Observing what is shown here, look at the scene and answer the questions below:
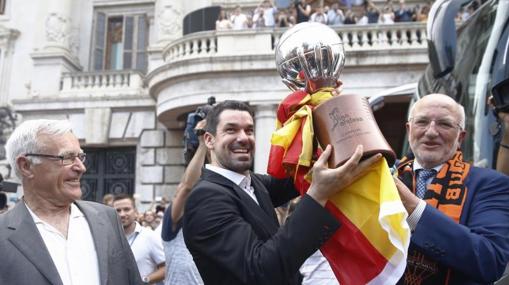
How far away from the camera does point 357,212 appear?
1.92 metres

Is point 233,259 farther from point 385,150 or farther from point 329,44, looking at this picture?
point 329,44

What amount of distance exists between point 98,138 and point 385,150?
616 inches

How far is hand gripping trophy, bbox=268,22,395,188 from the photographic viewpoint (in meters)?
1.86

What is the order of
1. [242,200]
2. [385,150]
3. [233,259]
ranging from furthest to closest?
1. [242,200]
2. [233,259]
3. [385,150]

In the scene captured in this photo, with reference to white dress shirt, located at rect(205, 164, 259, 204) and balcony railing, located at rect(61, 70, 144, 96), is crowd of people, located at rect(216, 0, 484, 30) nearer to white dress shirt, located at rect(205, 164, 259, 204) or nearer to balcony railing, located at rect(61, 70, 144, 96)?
balcony railing, located at rect(61, 70, 144, 96)

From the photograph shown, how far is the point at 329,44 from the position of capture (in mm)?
2076

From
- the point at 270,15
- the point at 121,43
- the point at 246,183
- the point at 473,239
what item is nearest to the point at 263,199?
the point at 246,183

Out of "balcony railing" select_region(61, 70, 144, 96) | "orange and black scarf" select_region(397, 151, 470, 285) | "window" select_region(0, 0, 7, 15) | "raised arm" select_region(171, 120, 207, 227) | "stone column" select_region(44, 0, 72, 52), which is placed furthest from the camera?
"window" select_region(0, 0, 7, 15)

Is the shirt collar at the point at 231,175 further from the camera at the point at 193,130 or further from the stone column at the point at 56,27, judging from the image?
the stone column at the point at 56,27

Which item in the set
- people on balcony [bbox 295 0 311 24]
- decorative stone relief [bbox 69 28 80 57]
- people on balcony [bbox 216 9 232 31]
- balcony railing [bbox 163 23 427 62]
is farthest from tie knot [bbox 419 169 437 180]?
decorative stone relief [bbox 69 28 80 57]

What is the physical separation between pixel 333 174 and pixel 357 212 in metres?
0.19

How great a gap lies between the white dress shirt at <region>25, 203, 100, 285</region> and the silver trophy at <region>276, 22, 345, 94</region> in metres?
1.22

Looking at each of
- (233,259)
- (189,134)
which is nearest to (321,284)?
(189,134)

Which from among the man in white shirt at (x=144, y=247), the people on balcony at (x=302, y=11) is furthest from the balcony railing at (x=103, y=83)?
the man in white shirt at (x=144, y=247)
